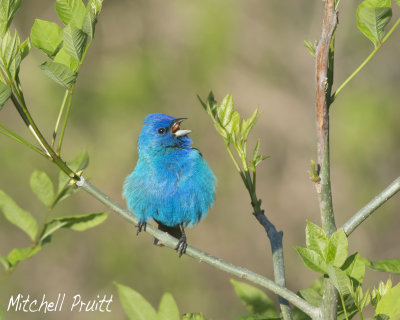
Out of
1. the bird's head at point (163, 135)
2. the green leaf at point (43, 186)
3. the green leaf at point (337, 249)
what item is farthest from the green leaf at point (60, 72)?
the bird's head at point (163, 135)

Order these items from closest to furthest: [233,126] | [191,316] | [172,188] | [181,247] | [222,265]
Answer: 1. [191,316]
2. [222,265]
3. [233,126]
4. [181,247]
5. [172,188]

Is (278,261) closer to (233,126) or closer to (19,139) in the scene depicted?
(233,126)

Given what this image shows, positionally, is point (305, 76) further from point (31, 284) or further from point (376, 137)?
point (31, 284)

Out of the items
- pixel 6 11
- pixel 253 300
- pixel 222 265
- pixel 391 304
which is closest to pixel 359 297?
pixel 391 304

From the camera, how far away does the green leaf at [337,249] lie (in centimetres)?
126

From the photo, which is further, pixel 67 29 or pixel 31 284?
pixel 31 284

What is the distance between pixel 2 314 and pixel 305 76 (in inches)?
245

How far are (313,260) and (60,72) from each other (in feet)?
2.62

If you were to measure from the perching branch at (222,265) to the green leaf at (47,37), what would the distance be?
1.25ft

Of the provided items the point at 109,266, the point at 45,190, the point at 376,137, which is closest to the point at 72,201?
the point at 109,266

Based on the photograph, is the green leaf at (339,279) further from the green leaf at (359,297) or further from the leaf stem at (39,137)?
the leaf stem at (39,137)

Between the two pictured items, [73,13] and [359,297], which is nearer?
[359,297]

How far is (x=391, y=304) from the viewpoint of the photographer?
130cm

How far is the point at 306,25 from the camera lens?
24.1 feet
